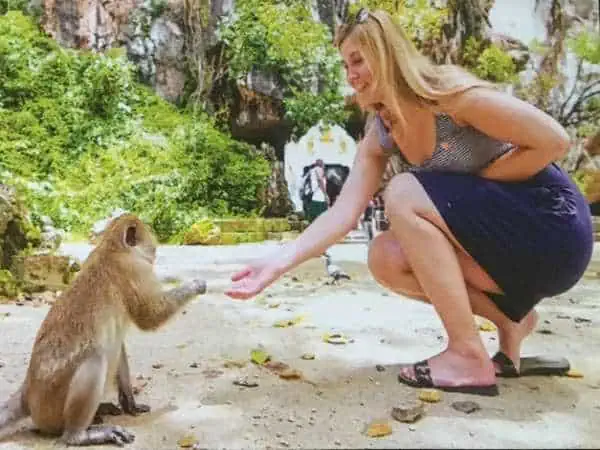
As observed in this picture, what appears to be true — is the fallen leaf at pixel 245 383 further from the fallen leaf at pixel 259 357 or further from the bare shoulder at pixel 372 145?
the bare shoulder at pixel 372 145

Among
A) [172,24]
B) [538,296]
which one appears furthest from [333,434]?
[172,24]

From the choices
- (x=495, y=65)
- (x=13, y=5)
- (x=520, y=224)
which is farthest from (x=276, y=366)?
(x=495, y=65)

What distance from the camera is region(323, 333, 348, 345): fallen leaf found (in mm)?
1916

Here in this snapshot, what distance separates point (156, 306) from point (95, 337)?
0.15m

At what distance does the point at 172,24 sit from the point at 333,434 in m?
6.64

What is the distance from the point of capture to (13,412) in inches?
47.6

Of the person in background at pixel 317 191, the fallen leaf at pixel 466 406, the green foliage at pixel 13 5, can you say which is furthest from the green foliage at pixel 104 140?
the fallen leaf at pixel 466 406

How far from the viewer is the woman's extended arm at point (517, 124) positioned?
125cm

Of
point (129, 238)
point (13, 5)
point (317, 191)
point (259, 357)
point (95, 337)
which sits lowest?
point (317, 191)

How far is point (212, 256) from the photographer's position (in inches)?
159

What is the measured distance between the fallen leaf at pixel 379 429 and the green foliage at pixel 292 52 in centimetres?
550

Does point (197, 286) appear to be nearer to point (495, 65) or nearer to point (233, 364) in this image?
point (233, 364)

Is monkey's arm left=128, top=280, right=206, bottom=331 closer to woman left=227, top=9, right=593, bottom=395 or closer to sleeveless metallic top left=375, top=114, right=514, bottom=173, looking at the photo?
woman left=227, top=9, right=593, bottom=395

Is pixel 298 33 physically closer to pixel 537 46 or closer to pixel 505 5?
pixel 505 5
